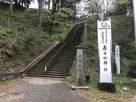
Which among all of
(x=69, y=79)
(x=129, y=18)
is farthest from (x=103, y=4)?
(x=69, y=79)

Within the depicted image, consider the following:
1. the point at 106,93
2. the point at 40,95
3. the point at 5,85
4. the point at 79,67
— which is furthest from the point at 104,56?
the point at 5,85

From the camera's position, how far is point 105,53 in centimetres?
1023

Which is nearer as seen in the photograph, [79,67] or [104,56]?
[104,56]

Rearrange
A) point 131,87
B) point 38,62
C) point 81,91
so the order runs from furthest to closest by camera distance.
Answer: point 38,62
point 131,87
point 81,91

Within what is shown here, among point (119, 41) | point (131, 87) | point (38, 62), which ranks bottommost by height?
point (131, 87)

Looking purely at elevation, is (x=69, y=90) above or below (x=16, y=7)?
below

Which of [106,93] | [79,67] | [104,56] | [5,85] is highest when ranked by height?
[104,56]

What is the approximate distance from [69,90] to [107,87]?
2076 millimetres

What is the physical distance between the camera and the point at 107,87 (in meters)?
9.70

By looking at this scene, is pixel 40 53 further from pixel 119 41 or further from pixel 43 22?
pixel 43 22

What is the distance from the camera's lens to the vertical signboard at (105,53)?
33.0ft

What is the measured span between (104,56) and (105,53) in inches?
7.2

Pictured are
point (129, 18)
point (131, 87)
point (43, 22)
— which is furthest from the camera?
point (43, 22)

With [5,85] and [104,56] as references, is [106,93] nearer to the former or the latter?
[104,56]
